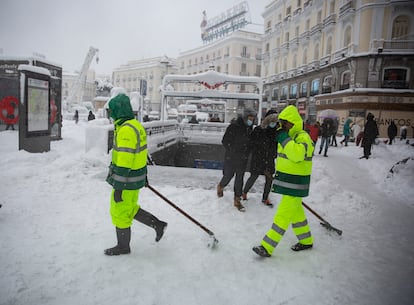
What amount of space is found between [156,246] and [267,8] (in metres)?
39.7

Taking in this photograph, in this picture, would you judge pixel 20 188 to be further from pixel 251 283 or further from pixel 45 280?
pixel 251 283

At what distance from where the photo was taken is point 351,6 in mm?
21969

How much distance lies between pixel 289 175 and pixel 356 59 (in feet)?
71.5

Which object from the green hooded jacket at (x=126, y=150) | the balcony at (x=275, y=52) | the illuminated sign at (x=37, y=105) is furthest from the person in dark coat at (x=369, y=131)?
the balcony at (x=275, y=52)

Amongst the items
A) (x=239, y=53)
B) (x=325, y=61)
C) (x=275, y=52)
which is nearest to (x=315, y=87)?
(x=325, y=61)

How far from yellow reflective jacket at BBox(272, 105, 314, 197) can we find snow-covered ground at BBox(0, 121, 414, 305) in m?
0.84

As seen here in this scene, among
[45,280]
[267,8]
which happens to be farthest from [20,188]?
[267,8]

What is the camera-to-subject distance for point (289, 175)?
3.35m

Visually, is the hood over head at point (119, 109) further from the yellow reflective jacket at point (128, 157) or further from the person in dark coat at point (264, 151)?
the person in dark coat at point (264, 151)

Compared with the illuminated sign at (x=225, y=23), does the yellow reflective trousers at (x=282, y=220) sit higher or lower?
lower

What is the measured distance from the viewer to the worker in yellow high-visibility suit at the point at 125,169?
297 cm

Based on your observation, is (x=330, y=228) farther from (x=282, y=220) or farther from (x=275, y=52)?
(x=275, y=52)

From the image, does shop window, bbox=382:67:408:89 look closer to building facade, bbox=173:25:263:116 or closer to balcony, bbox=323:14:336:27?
balcony, bbox=323:14:336:27

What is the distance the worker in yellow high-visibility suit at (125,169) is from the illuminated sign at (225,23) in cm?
4977
